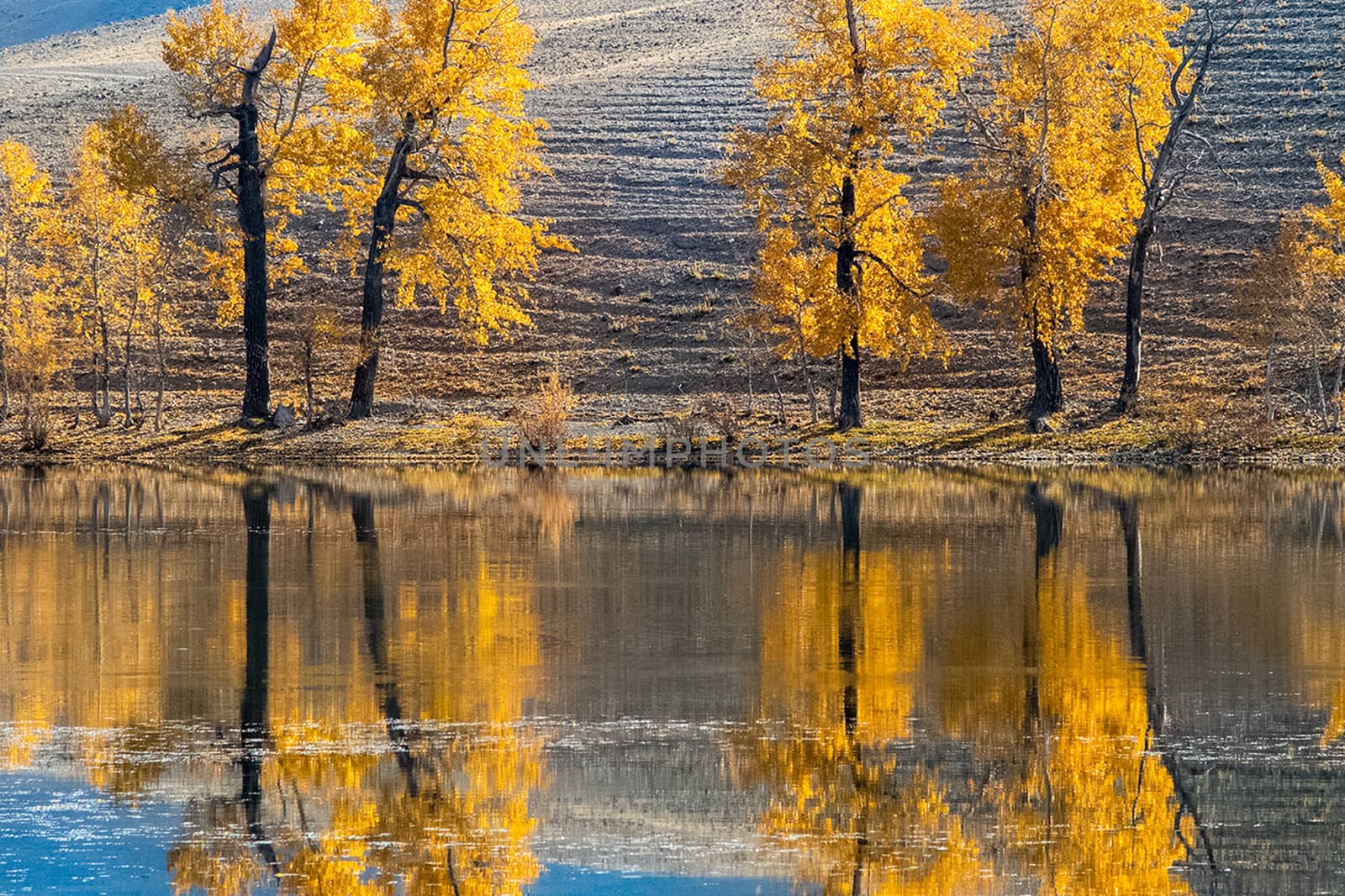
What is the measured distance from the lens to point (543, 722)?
12.7 meters

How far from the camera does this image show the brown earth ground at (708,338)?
129ft

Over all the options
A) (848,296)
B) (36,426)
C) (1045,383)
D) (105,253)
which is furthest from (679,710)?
(105,253)

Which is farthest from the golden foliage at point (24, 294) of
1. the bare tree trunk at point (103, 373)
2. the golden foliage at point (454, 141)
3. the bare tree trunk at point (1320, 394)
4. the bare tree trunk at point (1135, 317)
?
the bare tree trunk at point (1320, 394)

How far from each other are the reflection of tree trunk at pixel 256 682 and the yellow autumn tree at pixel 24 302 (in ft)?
58.4

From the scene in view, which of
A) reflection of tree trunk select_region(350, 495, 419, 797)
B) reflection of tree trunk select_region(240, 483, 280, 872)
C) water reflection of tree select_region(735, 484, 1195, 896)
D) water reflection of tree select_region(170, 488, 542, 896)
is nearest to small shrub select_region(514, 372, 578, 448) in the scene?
reflection of tree trunk select_region(350, 495, 419, 797)

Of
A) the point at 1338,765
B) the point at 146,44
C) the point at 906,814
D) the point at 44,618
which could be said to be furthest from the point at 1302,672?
Answer: the point at 146,44

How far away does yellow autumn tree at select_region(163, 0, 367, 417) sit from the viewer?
41.2 meters

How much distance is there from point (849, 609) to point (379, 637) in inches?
180

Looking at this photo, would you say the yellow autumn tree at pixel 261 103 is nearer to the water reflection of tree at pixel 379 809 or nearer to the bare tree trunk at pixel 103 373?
the bare tree trunk at pixel 103 373

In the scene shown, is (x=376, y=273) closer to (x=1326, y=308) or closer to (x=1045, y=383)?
(x=1045, y=383)

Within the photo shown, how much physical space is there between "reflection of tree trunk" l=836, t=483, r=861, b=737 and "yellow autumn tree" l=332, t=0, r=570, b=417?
15.8m

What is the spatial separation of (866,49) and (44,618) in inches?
1047

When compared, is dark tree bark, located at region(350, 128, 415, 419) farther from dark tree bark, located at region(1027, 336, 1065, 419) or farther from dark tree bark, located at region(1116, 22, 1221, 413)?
dark tree bark, located at region(1116, 22, 1221, 413)

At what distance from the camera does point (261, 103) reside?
138 ft
